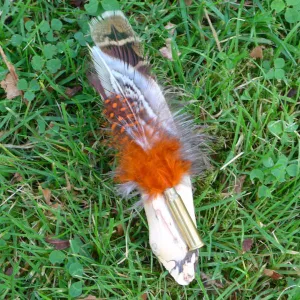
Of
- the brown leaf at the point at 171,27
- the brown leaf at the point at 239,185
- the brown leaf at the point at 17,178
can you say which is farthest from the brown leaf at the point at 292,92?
the brown leaf at the point at 17,178

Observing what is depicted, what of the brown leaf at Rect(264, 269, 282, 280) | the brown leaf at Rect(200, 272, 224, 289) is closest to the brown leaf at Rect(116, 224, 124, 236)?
the brown leaf at Rect(200, 272, 224, 289)

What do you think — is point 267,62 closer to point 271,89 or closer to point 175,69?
point 271,89

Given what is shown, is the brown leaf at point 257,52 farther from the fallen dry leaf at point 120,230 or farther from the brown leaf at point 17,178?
the brown leaf at point 17,178

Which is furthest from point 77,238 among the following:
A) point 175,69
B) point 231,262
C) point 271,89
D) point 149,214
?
point 271,89

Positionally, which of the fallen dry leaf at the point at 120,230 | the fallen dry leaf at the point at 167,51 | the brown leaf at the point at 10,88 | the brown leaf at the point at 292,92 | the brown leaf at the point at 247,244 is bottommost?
the brown leaf at the point at 247,244

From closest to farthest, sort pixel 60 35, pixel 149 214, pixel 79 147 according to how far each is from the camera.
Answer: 1. pixel 149 214
2. pixel 79 147
3. pixel 60 35
